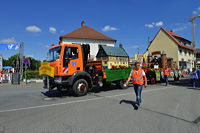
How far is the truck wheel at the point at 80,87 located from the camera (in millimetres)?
8456

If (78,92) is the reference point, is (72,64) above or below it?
above

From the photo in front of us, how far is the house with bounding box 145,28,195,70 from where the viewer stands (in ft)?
124

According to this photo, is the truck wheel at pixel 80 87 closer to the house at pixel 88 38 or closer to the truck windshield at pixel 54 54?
the truck windshield at pixel 54 54

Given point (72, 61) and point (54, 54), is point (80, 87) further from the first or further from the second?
point (54, 54)

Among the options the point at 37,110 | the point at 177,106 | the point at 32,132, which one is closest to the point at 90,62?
the point at 37,110

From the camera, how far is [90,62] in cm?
1010

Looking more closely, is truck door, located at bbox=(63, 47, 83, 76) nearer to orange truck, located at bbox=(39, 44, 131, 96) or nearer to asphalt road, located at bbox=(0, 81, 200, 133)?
orange truck, located at bbox=(39, 44, 131, 96)

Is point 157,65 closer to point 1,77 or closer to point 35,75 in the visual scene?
point 35,75

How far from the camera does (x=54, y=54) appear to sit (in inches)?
341

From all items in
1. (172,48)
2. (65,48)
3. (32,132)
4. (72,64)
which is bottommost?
(32,132)

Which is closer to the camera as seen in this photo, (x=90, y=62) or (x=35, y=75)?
(x=90, y=62)

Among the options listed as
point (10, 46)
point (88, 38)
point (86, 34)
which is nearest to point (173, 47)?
point (88, 38)

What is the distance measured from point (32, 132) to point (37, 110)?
221cm

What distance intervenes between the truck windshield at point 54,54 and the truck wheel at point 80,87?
5.41 ft
